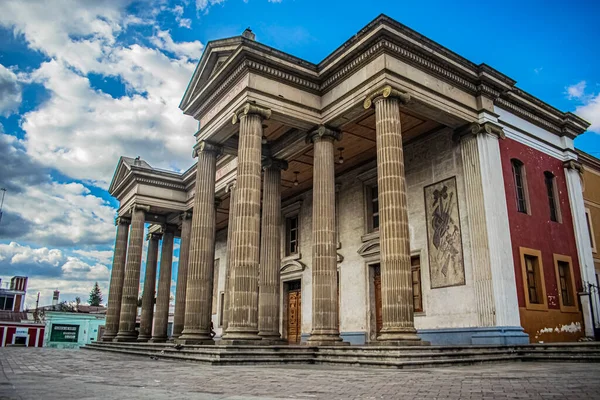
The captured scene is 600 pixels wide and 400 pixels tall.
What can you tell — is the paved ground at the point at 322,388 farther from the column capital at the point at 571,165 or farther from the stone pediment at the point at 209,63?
the column capital at the point at 571,165

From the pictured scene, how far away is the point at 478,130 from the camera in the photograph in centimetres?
1587

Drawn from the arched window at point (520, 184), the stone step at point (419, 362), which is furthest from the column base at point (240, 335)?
the arched window at point (520, 184)

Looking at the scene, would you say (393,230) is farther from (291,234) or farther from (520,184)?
(291,234)

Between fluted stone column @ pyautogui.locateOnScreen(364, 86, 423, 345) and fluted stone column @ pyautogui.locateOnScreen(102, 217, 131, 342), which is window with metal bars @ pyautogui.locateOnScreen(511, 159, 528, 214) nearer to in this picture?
fluted stone column @ pyautogui.locateOnScreen(364, 86, 423, 345)

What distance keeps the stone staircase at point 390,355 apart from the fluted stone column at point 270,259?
3.07 metres

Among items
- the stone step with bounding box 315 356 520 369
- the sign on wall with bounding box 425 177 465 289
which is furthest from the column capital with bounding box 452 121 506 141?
the stone step with bounding box 315 356 520 369

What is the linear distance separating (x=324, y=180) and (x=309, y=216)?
8362mm

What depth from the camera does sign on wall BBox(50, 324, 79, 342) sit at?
44250mm

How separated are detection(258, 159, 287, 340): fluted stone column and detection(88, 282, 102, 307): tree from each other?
8892cm

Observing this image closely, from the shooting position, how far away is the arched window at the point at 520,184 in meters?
16.9

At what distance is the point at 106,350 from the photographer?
22359mm

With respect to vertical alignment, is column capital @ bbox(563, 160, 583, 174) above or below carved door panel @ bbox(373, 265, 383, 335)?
above

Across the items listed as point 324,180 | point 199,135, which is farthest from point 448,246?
point 199,135

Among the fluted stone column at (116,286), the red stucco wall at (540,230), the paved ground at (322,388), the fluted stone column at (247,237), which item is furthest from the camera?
the fluted stone column at (116,286)
